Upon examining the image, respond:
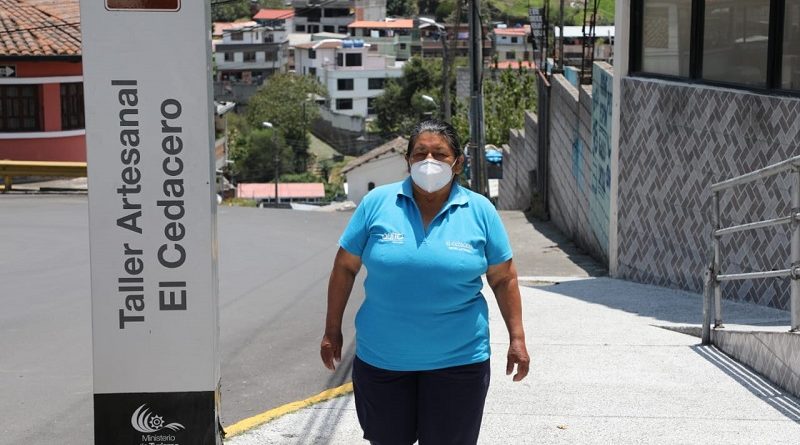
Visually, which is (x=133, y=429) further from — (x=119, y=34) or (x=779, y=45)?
(x=779, y=45)

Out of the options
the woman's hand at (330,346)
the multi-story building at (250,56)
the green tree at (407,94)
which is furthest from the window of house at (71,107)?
the multi-story building at (250,56)

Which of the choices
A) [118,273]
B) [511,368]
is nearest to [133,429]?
[118,273]

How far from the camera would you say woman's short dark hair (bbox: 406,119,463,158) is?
4.61 m

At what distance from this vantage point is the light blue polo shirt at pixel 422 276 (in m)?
4.34

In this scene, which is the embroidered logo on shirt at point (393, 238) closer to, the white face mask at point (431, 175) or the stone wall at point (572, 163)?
the white face mask at point (431, 175)

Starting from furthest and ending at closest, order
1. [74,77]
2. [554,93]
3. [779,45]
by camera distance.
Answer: [74,77]
[554,93]
[779,45]

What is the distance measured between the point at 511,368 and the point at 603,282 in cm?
802

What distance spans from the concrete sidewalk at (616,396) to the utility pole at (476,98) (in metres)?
12.6

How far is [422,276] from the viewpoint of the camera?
4.32 metres

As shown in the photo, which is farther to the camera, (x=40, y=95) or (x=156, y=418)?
(x=40, y=95)

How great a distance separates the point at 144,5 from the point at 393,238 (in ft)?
4.23

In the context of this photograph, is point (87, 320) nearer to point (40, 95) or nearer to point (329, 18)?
point (40, 95)

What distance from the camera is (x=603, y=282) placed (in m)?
12.4

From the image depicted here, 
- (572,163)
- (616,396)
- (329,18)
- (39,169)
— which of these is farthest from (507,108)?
(329,18)
